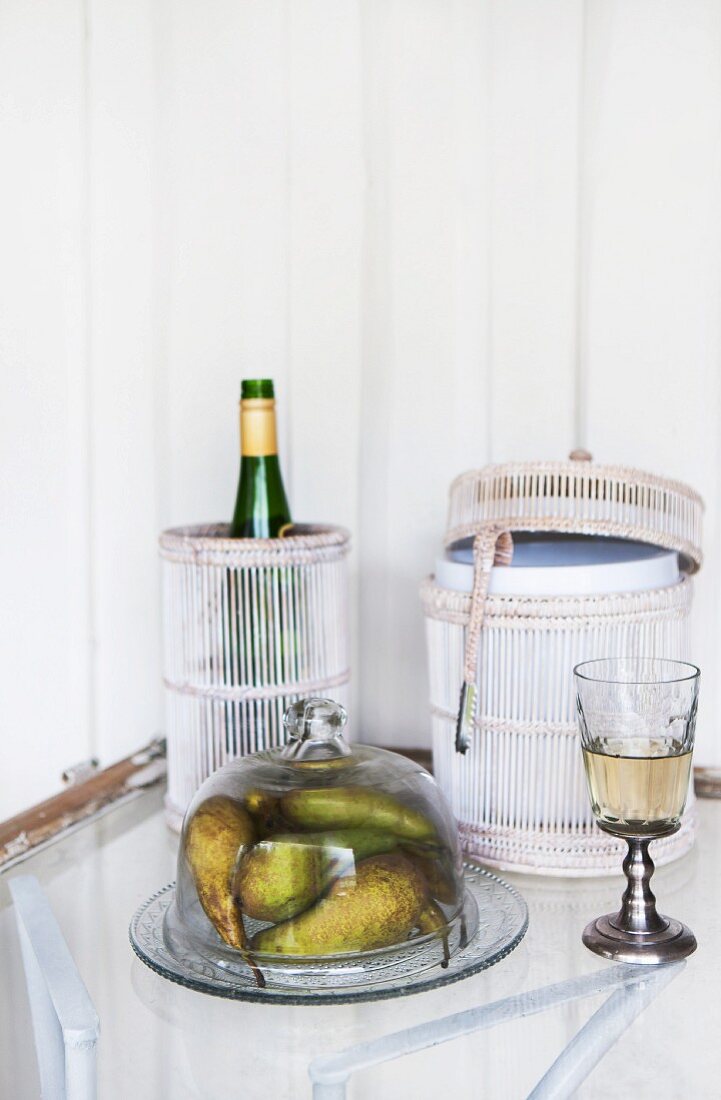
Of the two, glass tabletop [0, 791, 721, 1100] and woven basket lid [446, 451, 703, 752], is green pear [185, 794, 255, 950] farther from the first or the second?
woven basket lid [446, 451, 703, 752]

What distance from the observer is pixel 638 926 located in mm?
703

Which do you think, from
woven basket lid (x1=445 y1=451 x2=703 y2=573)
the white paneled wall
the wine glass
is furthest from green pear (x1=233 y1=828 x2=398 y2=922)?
the white paneled wall

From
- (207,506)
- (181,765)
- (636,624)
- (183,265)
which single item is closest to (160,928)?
(181,765)

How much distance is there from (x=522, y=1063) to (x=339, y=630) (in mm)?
406

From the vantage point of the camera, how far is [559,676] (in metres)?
0.80

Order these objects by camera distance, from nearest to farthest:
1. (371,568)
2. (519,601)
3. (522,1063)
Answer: (522,1063) → (519,601) → (371,568)

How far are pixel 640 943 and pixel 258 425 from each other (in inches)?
17.8

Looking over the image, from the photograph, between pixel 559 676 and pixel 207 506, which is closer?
pixel 559 676

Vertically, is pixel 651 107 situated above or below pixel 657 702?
above

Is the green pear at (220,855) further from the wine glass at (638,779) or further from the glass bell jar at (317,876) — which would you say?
the wine glass at (638,779)

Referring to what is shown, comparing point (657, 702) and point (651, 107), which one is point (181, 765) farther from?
point (651, 107)

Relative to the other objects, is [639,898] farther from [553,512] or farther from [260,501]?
[260,501]

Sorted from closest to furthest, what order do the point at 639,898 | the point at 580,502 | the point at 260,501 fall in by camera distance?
the point at 639,898 → the point at 580,502 → the point at 260,501

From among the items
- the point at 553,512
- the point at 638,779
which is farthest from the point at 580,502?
the point at 638,779
